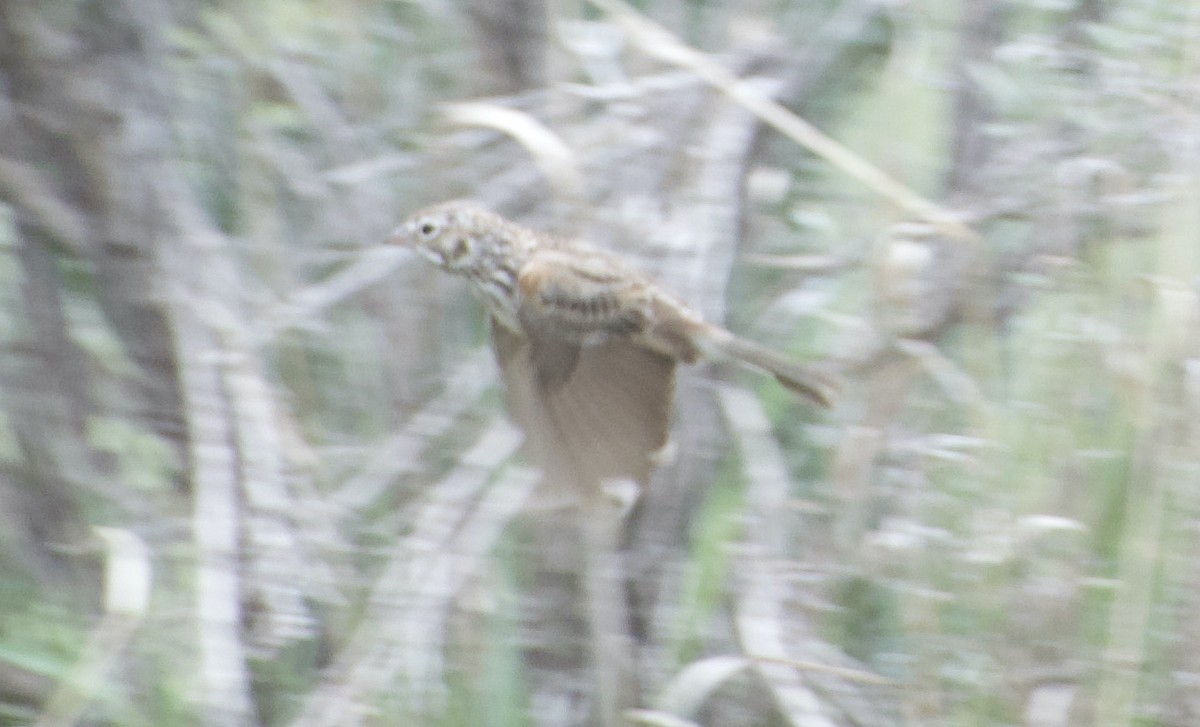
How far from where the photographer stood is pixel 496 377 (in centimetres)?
275

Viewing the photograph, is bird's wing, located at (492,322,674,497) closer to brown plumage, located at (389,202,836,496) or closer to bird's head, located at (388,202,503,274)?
brown plumage, located at (389,202,836,496)

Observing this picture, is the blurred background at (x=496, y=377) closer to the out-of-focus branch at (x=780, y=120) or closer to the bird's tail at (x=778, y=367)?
the out-of-focus branch at (x=780, y=120)

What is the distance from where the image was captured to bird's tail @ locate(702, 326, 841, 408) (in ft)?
8.27

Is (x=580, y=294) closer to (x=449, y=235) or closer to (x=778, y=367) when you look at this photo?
(x=449, y=235)

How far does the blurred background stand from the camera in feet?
8.39

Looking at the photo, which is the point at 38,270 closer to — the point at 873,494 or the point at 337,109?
the point at 337,109

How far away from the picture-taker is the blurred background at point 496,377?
2.56m

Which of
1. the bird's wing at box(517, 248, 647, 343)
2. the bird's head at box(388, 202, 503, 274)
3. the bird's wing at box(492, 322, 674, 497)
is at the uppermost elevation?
the bird's head at box(388, 202, 503, 274)

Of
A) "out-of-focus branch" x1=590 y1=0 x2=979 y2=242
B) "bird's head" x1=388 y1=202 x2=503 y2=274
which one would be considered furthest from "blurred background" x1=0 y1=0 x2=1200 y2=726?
"bird's head" x1=388 y1=202 x2=503 y2=274

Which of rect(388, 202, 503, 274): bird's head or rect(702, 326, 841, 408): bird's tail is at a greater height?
rect(388, 202, 503, 274): bird's head

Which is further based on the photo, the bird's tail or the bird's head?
the bird's head

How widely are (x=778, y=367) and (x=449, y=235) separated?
1.74 feet

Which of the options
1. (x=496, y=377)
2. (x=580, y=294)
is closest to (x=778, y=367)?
(x=580, y=294)

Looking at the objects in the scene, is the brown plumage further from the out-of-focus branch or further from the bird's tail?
the out-of-focus branch
